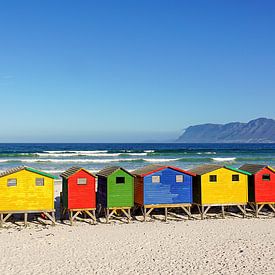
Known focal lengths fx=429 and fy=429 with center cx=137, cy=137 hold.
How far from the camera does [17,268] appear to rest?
47.5 ft

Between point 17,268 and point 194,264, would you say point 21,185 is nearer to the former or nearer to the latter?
point 17,268

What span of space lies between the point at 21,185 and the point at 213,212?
11.4m

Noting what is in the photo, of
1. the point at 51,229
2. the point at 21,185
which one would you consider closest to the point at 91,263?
the point at 51,229

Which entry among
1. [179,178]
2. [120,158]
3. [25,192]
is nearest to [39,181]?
[25,192]

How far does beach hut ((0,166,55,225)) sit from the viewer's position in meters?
21.4

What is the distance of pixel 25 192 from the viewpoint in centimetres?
2162

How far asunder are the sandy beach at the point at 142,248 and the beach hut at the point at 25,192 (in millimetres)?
997

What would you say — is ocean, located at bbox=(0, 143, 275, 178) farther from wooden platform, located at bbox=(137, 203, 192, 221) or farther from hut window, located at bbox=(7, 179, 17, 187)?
hut window, located at bbox=(7, 179, 17, 187)

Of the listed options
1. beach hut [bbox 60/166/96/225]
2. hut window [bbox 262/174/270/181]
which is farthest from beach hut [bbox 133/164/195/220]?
hut window [bbox 262/174/270/181]

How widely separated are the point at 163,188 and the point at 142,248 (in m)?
6.61

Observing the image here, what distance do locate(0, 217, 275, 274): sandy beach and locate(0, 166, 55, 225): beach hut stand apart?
997mm

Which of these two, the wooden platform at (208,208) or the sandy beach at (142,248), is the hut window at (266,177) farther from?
the sandy beach at (142,248)

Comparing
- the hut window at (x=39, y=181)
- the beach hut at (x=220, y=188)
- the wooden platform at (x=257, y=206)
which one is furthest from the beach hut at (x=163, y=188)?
the hut window at (x=39, y=181)

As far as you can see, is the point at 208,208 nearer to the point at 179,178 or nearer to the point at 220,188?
the point at 220,188
